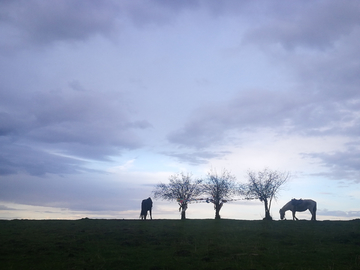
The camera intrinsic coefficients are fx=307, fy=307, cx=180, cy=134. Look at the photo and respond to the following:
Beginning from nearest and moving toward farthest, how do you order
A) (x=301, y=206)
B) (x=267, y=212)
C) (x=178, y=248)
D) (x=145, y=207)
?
1. (x=178, y=248)
2. (x=145, y=207)
3. (x=301, y=206)
4. (x=267, y=212)

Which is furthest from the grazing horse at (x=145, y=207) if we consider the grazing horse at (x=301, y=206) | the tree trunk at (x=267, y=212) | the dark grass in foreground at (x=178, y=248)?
the grazing horse at (x=301, y=206)

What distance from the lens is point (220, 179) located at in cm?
5694

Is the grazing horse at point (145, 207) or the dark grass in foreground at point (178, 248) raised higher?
the grazing horse at point (145, 207)

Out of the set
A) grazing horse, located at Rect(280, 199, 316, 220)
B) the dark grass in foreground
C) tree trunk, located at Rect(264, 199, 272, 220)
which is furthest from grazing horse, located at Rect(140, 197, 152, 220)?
grazing horse, located at Rect(280, 199, 316, 220)

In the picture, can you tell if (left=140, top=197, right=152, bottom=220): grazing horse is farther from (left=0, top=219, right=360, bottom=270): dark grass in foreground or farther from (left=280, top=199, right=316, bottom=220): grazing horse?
(left=280, top=199, right=316, bottom=220): grazing horse

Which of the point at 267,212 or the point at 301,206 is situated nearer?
the point at 301,206

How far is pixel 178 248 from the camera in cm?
2011

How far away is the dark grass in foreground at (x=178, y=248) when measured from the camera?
53.4ft

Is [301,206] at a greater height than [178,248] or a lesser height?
greater

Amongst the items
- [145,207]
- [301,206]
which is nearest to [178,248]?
[145,207]

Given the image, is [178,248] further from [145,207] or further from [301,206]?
[301,206]

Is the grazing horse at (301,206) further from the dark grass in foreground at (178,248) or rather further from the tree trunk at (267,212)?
the dark grass in foreground at (178,248)

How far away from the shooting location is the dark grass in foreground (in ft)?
53.4

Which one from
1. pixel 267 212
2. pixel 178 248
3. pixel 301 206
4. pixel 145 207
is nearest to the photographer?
pixel 178 248
